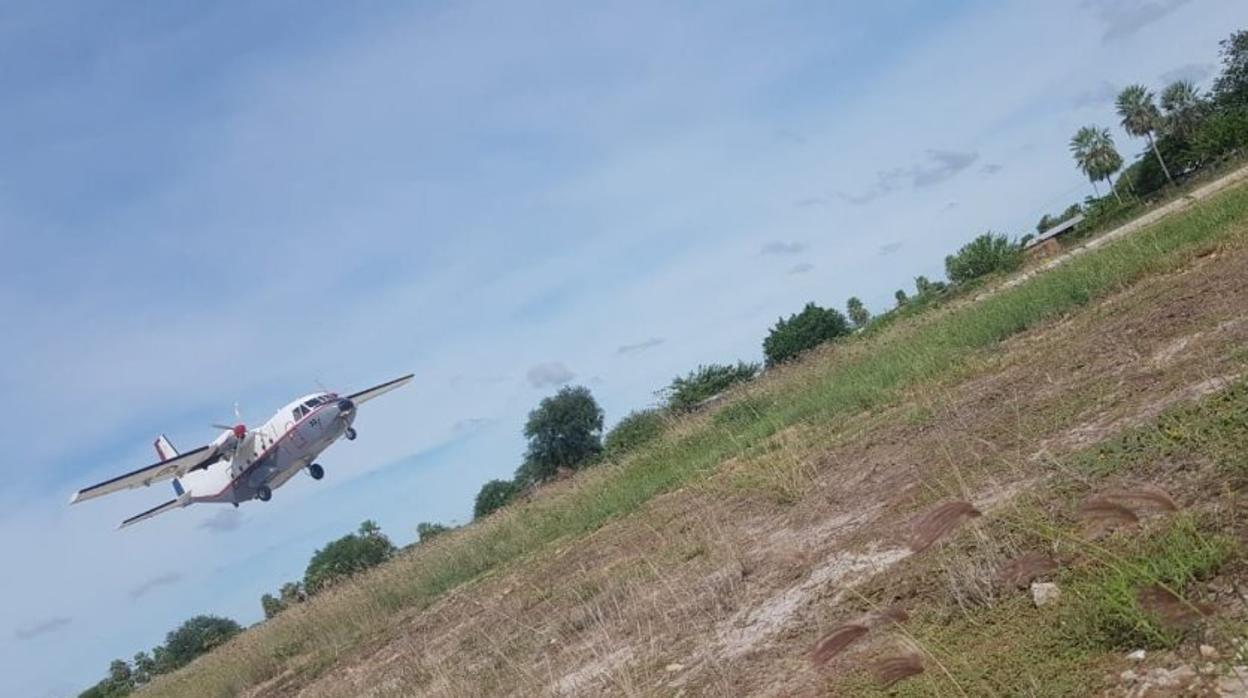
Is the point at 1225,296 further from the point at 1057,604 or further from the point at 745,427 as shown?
the point at 745,427

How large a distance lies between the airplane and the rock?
3138cm

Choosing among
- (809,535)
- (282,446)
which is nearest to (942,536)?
(809,535)

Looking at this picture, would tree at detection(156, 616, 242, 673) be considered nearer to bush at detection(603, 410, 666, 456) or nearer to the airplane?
the airplane

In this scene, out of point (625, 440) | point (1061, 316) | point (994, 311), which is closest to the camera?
point (1061, 316)

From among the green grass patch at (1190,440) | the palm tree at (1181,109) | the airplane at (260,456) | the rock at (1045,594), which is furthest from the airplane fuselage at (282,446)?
the palm tree at (1181,109)

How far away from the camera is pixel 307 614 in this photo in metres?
17.1

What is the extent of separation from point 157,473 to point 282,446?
5.03 metres

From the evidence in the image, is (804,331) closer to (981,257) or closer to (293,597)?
(981,257)

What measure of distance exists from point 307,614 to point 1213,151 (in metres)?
58.0

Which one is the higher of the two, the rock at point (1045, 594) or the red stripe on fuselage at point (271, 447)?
the red stripe on fuselage at point (271, 447)

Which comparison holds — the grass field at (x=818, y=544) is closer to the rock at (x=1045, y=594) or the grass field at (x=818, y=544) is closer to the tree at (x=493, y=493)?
the rock at (x=1045, y=594)

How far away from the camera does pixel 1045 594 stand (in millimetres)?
4148

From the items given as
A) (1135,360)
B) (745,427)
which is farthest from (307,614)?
(1135,360)

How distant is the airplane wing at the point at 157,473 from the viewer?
106 ft
